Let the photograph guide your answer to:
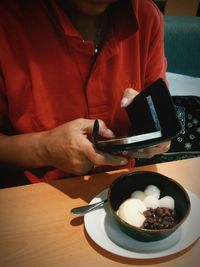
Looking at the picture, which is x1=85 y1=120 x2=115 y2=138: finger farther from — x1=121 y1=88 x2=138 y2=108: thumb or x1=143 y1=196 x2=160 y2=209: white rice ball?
x1=143 y1=196 x2=160 y2=209: white rice ball

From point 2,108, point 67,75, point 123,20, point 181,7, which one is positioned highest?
point 123,20

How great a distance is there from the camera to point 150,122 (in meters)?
0.82

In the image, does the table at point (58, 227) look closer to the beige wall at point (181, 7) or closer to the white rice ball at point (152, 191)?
the white rice ball at point (152, 191)

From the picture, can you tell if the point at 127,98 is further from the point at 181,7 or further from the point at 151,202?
the point at 181,7

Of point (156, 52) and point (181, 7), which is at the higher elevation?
point (156, 52)

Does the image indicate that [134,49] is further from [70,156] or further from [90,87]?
[70,156]

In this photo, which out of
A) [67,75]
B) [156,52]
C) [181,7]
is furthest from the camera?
[181,7]

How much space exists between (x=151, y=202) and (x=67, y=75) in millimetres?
427

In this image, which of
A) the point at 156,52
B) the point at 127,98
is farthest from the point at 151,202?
the point at 156,52

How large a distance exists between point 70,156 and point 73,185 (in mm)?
86

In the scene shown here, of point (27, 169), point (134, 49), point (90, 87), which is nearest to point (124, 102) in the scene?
point (90, 87)

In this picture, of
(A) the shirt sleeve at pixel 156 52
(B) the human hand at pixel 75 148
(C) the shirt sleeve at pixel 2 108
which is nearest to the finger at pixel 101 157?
(B) the human hand at pixel 75 148

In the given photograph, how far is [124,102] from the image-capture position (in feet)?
3.01

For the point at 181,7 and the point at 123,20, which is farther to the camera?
the point at 181,7
